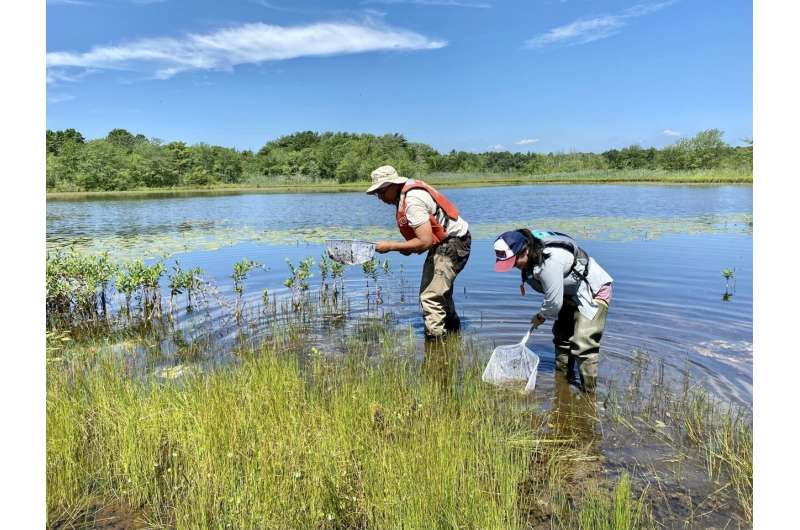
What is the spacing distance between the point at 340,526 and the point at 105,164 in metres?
62.4

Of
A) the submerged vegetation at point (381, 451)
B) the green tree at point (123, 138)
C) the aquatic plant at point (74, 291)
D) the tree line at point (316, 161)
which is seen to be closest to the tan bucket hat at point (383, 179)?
the submerged vegetation at point (381, 451)

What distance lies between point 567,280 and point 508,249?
32.9 inches

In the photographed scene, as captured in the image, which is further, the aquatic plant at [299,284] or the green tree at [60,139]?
the green tree at [60,139]

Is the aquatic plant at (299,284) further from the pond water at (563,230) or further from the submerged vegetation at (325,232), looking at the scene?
the submerged vegetation at (325,232)

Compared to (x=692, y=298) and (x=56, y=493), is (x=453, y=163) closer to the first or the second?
(x=692, y=298)

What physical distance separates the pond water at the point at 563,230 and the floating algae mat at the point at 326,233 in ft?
0.16

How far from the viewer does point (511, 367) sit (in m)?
5.26

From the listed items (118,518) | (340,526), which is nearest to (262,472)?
(340,526)

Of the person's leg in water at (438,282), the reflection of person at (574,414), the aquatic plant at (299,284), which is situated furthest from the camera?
the aquatic plant at (299,284)

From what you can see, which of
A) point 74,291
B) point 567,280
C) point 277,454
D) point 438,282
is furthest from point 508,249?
point 74,291

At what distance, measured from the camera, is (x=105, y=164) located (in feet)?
181

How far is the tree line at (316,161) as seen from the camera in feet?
181

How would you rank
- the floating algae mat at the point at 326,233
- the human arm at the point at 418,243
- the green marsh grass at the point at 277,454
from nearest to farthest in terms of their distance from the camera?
the green marsh grass at the point at 277,454 → the human arm at the point at 418,243 → the floating algae mat at the point at 326,233

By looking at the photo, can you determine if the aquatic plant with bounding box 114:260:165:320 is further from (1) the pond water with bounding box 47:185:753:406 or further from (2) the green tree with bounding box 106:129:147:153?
(2) the green tree with bounding box 106:129:147:153
